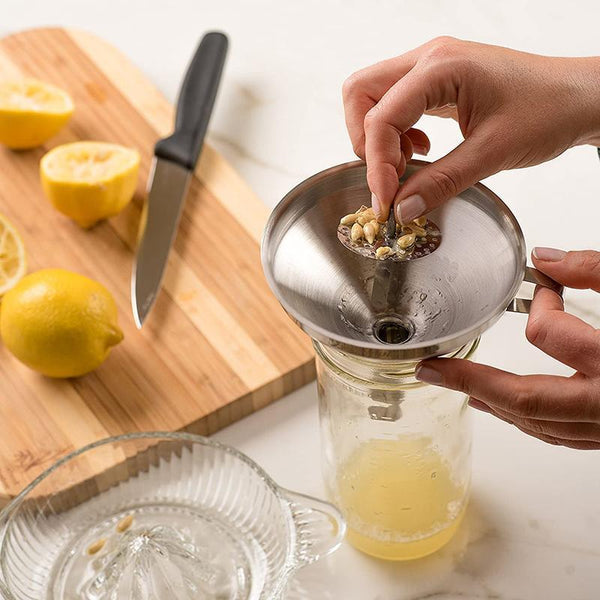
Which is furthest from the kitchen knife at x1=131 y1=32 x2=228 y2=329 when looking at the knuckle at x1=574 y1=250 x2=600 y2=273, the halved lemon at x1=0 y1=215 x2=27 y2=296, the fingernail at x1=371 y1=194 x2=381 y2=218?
the knuckle at x1=574 y1=250 x2=600 y2=273

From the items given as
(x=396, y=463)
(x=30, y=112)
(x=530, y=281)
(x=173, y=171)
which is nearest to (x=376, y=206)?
(x=530, y=281)

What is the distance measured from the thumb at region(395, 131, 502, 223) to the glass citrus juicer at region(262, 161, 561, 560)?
35 millimetres

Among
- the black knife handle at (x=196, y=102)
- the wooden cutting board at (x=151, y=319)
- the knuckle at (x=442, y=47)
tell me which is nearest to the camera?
the knuckle at (x=442, y=47)

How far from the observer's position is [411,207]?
0.99 meters

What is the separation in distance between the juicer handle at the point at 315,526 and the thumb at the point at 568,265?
31 cm

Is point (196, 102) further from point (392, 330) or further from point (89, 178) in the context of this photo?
point (392, 330)

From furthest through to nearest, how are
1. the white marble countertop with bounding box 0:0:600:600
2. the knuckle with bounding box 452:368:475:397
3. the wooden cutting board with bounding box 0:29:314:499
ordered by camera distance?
the wooden cutting board with bounding box 0:29:314:499 < the white marble countertop with bounding box 0:0:600:600 < the knuckle with bounding box 452:368:475:397

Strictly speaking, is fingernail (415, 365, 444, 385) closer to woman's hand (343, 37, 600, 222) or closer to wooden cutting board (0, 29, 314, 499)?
woman's hand (343, 37, 600, 222)

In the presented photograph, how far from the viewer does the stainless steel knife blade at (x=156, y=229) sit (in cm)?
139

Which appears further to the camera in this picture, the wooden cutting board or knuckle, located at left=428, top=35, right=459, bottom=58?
the wooden cutting board

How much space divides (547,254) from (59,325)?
54 cm

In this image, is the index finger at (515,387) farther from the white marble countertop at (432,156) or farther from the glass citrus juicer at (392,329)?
the white marble countertop at (432,156)

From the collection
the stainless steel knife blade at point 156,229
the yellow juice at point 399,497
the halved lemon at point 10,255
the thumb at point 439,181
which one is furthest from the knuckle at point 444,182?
the halved lemon at point 10,255

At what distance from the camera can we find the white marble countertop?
116cm
